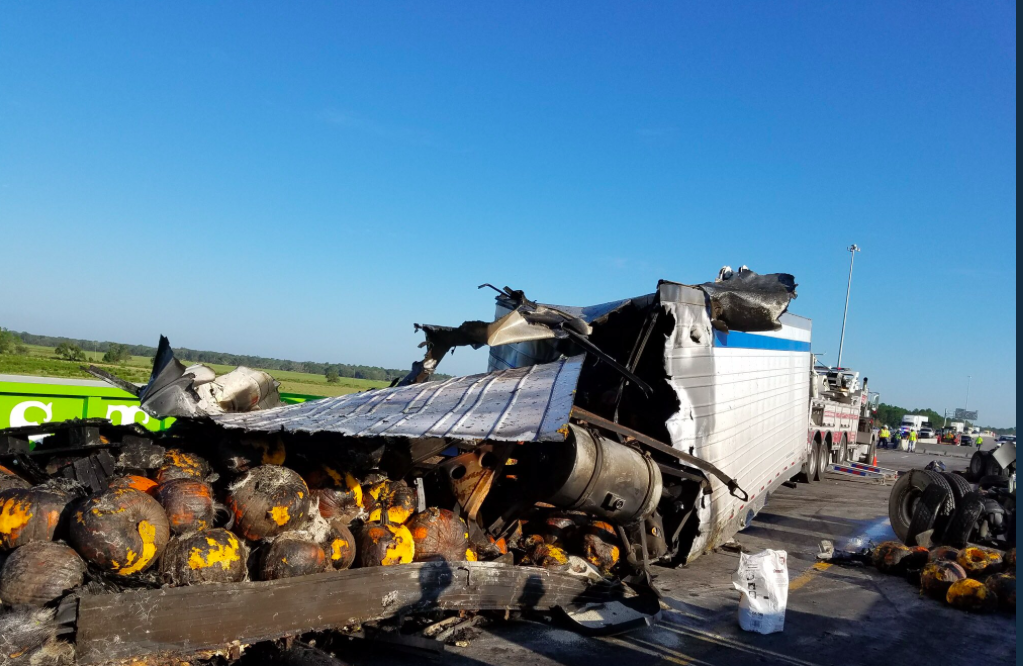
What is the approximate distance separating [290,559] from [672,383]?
4118 millimetres

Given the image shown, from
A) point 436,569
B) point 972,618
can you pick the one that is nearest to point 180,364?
point 436,569

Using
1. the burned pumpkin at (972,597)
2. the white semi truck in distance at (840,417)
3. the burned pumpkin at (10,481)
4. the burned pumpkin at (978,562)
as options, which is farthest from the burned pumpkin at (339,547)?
the white semi truck in distance at (840,417)

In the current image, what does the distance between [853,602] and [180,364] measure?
6764 mm

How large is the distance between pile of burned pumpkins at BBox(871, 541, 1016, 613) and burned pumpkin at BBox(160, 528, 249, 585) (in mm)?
6641

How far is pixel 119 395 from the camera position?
Answer: 10539 millimetres

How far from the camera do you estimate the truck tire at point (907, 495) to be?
9.43 meters

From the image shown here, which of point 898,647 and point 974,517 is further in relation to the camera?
point 974,517

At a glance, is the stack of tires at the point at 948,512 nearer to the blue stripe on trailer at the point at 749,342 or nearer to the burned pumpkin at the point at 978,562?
the burned pumpkin at the point at 978,562

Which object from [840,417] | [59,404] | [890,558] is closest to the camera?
[890,558]

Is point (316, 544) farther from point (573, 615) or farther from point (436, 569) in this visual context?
point (573, 615)

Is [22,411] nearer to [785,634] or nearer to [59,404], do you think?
[59,404]

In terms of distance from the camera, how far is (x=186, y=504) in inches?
173

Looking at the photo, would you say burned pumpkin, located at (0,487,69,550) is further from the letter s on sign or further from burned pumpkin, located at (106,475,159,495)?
the letter s on sign

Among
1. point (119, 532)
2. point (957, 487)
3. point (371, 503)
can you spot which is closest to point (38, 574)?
point (119, 532)
